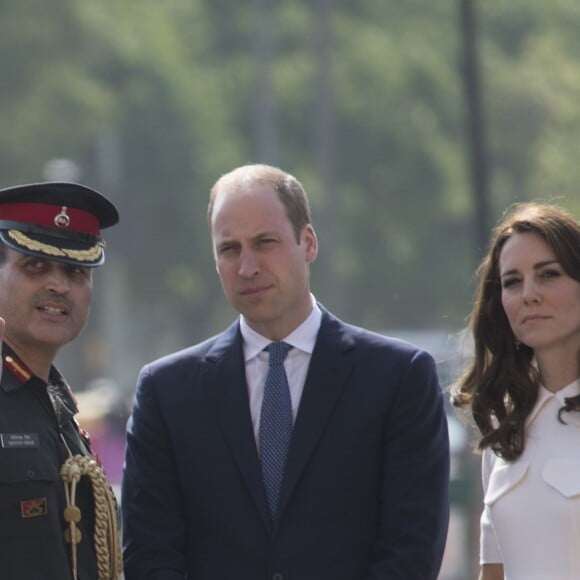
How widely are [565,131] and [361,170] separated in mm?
5521

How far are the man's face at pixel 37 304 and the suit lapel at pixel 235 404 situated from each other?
1.50 ft

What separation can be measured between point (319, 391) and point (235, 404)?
10.4 inches

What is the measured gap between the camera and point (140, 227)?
32844mm

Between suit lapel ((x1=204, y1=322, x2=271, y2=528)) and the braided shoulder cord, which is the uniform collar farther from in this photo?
suit lapel ((x1=204, y1=322, x2=271, y2=528))

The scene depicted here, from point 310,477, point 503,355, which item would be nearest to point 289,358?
point 310,477

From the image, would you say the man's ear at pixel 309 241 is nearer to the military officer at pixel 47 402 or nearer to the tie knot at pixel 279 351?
the tie knot at pixel 279 351

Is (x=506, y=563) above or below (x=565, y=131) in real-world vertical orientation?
below

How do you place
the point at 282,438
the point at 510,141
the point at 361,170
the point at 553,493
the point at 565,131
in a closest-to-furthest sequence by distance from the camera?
1. the point at 553,493
2. the point at 282,438
3. the point at 565,131
4. the point at 510,141
5. the point at 361,170

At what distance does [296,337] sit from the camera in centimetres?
517

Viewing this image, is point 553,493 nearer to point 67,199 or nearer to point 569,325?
point 569,325

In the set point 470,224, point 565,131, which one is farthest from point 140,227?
point 565,131

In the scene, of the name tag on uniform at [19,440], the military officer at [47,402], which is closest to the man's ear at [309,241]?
the military officer at [47,402]

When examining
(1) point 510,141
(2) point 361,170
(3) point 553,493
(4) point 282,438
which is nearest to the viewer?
(3) point 553,493

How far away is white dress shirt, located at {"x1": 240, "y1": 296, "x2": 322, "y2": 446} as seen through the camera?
16.8 ft
